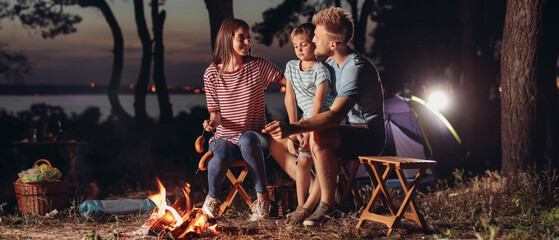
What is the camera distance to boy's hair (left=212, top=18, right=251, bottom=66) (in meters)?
4.84

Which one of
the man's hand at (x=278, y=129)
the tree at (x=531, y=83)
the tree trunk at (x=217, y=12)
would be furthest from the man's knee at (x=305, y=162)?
the tree trunk at (x=217, y=12)

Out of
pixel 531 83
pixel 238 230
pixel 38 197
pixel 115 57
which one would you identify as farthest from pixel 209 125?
pixel 115 57

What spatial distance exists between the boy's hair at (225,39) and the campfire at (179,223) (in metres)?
1.28

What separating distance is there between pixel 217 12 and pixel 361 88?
12.8 ft

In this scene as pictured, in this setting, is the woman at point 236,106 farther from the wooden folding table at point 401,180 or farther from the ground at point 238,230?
the wooden folding table at point 401,180

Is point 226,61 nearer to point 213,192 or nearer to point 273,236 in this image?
point 213,192

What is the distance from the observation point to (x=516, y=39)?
5828 mm

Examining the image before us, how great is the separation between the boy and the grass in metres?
0.24

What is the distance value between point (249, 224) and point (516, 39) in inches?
128

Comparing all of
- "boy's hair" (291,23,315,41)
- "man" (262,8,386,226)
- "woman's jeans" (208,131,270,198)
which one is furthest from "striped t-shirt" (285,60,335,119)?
"woman's jeans" (208,131,270,198)

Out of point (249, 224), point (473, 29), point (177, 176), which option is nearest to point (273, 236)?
point (249, 224)

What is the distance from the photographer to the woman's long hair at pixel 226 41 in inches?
191

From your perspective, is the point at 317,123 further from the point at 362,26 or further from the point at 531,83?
the point at 362,26

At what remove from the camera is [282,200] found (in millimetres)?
5125
